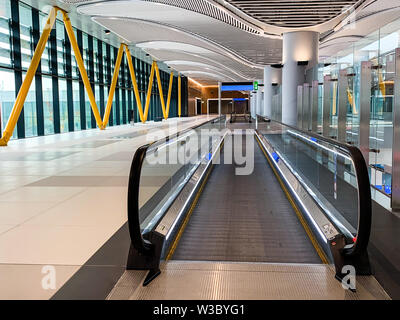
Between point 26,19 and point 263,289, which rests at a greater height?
point 26,19

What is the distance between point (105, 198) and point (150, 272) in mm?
3443

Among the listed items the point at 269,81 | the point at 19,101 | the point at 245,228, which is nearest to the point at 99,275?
the point at 245,228

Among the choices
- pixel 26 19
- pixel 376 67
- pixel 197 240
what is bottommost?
pixel 197 240

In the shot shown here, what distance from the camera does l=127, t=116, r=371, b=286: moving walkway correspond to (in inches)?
149

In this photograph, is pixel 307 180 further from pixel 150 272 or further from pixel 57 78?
pixel 57 78

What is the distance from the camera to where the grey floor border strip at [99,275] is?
3340 millimetres

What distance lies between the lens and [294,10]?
17.5 meters

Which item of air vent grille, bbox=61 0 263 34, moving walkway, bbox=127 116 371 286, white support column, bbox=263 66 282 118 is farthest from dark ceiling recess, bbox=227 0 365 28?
white support column, bbox=263 66 282 118

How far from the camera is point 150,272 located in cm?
382

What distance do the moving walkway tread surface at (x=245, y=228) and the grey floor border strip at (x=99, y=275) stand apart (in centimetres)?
63

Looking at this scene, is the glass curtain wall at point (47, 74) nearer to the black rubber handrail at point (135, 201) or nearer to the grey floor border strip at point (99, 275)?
the grey floor border strip at point (99, 275)

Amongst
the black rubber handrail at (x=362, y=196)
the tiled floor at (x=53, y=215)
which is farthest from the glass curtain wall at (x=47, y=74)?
the black rubber handrail at (x=362, y=196)

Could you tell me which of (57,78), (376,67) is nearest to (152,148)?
(376,67)

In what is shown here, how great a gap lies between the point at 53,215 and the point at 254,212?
279 cm
